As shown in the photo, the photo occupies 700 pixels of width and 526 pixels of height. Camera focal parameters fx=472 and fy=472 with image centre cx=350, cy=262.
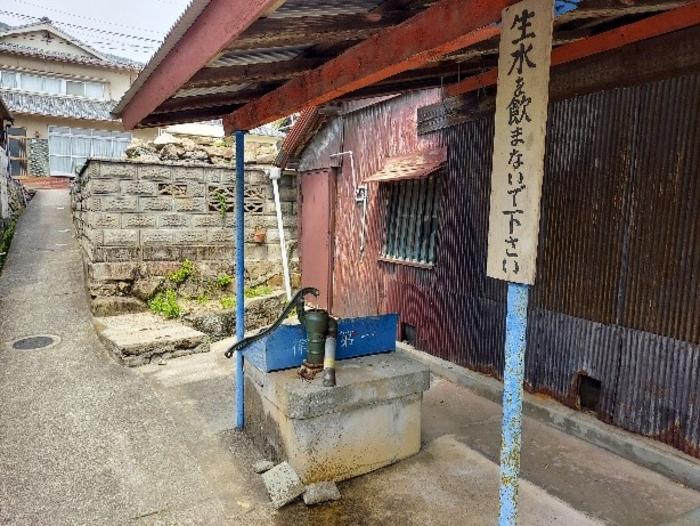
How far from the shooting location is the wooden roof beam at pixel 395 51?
8.92ft

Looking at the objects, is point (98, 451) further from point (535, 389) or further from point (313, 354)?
point (535, 389)

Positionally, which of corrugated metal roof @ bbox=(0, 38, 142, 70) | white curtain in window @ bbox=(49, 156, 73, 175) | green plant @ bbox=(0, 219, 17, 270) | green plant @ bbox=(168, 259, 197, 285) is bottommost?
green plant @ bbox=(168, 259, 197, 285)

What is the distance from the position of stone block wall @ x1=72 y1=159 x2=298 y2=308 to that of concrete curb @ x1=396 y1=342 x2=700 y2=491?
6.57 m

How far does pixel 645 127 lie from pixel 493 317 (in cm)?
297

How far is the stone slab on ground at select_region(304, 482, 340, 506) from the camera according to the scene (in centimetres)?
410

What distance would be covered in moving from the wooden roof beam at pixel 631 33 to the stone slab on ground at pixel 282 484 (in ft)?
17.1

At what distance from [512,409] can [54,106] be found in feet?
102

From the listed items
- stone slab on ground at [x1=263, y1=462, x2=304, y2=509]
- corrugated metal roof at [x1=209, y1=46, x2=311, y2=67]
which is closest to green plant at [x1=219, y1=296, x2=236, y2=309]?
stone slab on ground at [x1=263, y1=462, x2=304, y2=509]

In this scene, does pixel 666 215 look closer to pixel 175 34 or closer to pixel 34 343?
pixel 175 34

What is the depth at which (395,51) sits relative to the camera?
10.9 ft

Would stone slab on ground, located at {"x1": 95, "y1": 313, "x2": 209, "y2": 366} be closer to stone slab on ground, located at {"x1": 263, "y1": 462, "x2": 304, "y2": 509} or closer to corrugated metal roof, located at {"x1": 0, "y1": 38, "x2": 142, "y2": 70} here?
stone slab on ground, located at {"x1": 263, "y1": 462, "x2": 304, "y2": 509}

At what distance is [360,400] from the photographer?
442cm

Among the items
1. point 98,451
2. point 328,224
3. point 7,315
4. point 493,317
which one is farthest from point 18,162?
point 493,317

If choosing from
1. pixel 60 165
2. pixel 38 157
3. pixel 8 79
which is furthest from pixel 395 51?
pixel 8 79
